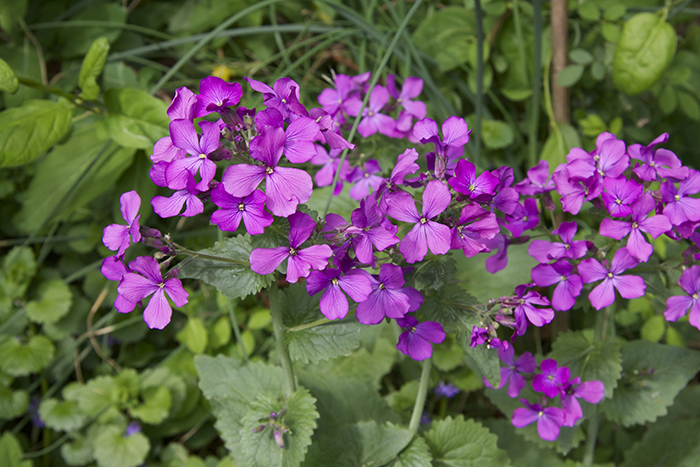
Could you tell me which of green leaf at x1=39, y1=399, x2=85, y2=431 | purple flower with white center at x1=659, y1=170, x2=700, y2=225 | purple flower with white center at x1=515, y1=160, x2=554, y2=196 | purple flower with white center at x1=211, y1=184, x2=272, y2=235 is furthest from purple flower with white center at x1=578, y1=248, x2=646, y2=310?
green leaf at x1=39, y1=399, x2=85, y2=431

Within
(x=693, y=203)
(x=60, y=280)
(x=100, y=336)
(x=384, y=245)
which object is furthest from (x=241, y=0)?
(x=693, y=203)

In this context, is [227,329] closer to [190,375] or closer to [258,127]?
[190,375]

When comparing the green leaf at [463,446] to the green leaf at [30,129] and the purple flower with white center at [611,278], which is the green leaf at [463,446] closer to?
the purple flower with white center at [611,278]

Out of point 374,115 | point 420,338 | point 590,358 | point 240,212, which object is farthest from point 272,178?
point 590,358

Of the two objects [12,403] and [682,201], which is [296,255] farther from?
[12,403]

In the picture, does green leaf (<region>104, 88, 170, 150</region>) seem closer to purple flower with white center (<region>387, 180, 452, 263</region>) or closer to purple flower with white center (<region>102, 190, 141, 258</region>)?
purple flower with white center (<region>102, 190, 141, 258</region>)

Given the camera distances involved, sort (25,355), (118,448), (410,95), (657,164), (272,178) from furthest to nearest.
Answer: (25,355)
(118,448)
(410,95)
(657,164)
(272,178)

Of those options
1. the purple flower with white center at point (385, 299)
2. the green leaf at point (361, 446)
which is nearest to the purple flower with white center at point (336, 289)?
the purple flower with white center at point (385, 299)

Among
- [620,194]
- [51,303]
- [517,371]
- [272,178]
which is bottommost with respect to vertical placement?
[51,303]
